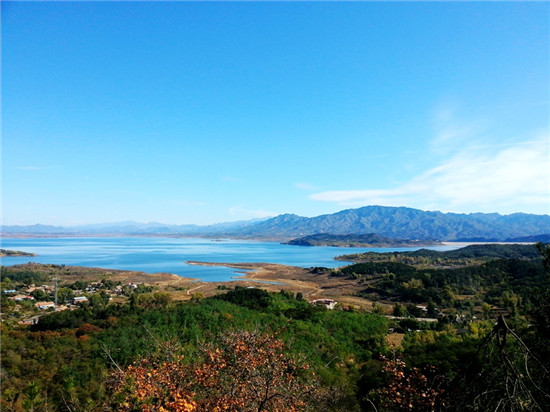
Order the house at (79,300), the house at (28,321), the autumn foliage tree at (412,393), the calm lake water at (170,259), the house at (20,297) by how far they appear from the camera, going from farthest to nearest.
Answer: the calm lake water at (170,259) < the house at (79,300) < the house at (20,297) < the house at (28,321) < the autumn foliage tree at (412,393)

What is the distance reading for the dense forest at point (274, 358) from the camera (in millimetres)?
3410

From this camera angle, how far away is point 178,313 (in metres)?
19.4

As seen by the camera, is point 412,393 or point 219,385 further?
point 219,385

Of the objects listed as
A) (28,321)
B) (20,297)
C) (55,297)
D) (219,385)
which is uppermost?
(219,385)

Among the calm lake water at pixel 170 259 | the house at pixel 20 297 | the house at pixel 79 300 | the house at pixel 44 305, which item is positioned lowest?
the calm lake water at pixel 170 259

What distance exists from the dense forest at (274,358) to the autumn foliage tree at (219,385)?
0.08 feet

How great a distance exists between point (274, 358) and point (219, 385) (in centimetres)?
104

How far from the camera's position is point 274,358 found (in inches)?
229

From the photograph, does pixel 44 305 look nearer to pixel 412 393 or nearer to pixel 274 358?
pixel 274 358

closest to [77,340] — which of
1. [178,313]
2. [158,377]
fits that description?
[178,313]

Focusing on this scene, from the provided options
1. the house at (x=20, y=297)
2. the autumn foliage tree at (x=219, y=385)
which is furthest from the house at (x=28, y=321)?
the autumn foliage tree at (x=219, y=385)

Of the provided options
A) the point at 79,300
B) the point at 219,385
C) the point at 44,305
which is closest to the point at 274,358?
the point at 219,385

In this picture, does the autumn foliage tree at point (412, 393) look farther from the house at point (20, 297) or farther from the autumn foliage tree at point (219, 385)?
the house at point (20, 297)

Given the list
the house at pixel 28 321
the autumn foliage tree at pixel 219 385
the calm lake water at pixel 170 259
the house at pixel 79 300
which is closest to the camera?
the autumn foliage tree at pixel 219 385
